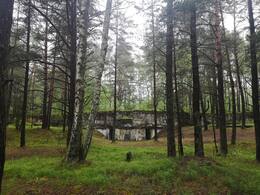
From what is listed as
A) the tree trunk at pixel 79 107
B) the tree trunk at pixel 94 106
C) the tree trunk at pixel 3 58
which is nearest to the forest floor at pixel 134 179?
the tree trunk at pixel 79 107

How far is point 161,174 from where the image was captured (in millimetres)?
7637

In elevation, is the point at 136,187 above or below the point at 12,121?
below

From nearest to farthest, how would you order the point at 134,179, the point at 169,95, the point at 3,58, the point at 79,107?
1. the point at 3,58
2. the point at 134,179
3. the point at 79,107
4. the point at 169,95

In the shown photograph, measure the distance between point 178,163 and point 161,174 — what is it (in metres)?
1.26

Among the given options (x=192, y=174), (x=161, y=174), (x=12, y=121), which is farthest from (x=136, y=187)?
(x=12, y=121)

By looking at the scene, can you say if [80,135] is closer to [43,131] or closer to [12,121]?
[43,131]

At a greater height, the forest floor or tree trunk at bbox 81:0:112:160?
tree trunk at bbox 81:0:112:160

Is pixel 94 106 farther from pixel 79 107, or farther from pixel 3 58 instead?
pixel 3 58

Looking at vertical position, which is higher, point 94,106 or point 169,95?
point 169,95

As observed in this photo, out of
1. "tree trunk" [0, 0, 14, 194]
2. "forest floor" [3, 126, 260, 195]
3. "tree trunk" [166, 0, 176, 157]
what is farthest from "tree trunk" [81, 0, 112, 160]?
"tree trunk" [0, 0, 14, 194]

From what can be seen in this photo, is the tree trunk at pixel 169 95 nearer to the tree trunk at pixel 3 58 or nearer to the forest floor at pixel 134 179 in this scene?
the forest floor at pixel 134 179

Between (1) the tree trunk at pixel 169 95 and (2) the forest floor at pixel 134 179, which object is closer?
(2) the forest floor at pixel 134 179

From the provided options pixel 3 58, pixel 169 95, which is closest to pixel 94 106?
pixel 169 95

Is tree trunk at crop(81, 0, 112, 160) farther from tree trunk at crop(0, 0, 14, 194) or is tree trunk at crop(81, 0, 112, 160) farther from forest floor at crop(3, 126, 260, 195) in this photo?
tree trunk at crop(0, 0, 14, 194)
